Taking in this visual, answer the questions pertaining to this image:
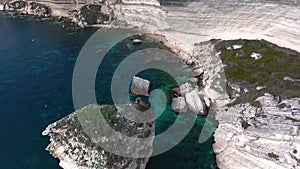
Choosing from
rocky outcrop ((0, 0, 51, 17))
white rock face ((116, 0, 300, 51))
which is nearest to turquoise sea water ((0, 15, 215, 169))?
rocky outcrop ((0, 0, 51, 17))

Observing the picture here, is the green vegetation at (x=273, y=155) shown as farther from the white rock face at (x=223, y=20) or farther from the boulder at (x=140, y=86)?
the white rock face at (x=223, y=20)

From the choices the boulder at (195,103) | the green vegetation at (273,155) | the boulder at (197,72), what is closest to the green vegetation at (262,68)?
the boulder at (197,72)

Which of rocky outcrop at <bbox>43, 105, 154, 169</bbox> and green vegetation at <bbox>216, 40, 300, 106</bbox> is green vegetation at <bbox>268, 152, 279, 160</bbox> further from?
rocky outcrop at <bbox>43, 105, 154, 169</bbox>

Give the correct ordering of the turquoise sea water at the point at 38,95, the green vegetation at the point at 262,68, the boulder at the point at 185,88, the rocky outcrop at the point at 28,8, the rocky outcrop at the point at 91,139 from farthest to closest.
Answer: the rocky outcrop at the point at 28,8 < the boulder at the point at 185,88 < the green vegetation at the point at 262,68 < the turquoise sea water at the point at 38,95 < the rocky outcrop at the point at 91,139

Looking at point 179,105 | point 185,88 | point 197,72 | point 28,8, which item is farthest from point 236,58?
point 28,8

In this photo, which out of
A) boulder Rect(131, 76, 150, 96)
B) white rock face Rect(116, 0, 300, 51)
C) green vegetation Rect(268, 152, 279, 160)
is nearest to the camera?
green vegetation Rect(268, 152, 279, 160)

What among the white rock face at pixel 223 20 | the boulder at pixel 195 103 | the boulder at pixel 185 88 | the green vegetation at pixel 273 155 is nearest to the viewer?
the green vegetation at pixel 273 155

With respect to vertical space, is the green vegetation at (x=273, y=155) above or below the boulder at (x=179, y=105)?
above
